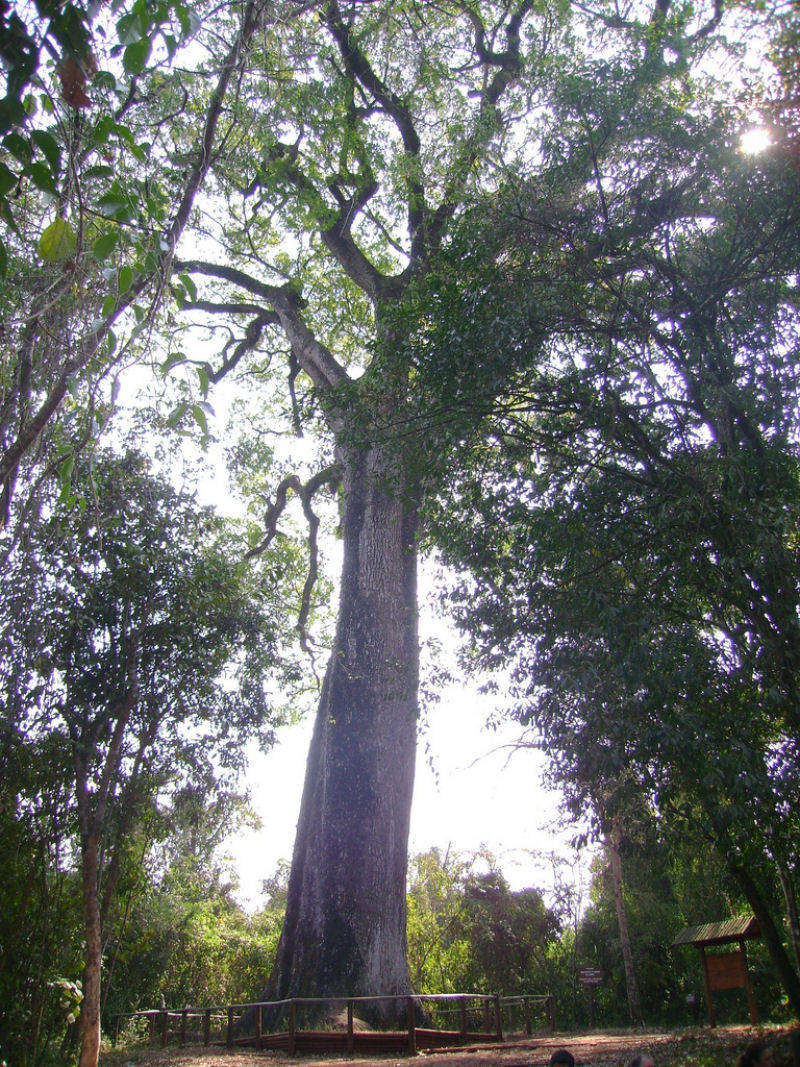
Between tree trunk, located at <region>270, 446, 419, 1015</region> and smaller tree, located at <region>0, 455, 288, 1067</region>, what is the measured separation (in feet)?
3.71

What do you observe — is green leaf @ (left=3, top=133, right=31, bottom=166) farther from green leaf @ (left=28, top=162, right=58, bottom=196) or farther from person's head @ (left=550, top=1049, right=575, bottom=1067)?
person's head @ (left=550, top=1049, right=575, bottom=1067)

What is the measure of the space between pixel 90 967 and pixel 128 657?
2717mm

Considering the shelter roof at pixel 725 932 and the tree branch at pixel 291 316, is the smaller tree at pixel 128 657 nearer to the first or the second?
the tree branch at pixel 291 316

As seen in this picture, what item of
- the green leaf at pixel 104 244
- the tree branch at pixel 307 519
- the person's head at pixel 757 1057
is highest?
the tree branch at pixel 307 519

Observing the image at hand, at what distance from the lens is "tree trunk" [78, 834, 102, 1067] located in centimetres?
597

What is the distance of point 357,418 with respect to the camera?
675 centimetres

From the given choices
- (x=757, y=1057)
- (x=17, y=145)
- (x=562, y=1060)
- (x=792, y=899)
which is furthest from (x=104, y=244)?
(x=792, y=899)

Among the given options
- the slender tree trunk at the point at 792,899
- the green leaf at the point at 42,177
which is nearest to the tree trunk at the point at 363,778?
the slender tree trunk at the point at 792,899

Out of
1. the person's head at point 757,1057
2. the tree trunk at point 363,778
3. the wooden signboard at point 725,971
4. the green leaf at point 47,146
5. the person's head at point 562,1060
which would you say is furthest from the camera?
the wooden signboard at point 725,971

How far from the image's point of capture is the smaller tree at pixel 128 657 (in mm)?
7059

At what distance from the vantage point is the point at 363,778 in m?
8.31

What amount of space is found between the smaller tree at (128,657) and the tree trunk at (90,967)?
0.02 metres

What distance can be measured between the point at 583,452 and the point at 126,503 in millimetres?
4860

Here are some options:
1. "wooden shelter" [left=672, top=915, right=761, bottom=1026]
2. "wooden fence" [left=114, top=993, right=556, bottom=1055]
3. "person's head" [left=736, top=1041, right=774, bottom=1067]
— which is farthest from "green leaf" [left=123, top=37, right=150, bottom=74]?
"wooden shelter" [left=672, top=915, right=761, bottom=1026]
